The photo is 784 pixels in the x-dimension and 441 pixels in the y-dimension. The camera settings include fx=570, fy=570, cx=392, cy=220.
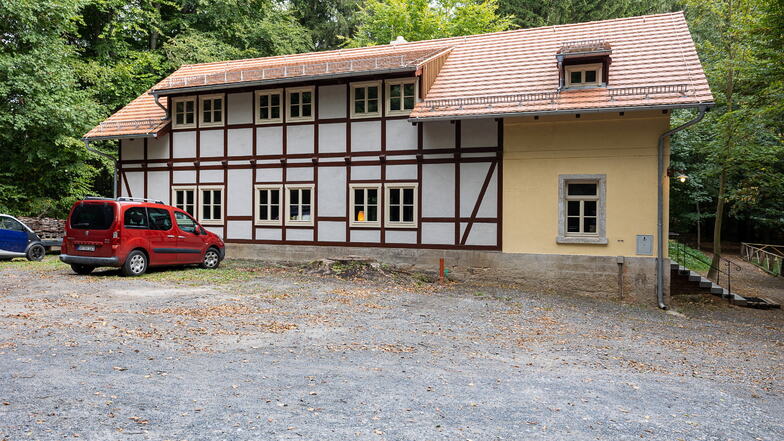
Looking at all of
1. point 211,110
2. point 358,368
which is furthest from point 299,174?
point 358,368

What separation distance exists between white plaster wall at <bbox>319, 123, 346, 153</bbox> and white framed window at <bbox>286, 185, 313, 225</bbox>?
4.16 ft

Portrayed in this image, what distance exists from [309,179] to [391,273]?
4289mm

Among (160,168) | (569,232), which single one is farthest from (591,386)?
(160,168)

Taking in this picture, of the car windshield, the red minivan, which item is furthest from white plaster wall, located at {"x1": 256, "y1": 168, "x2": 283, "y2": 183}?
the car windshield

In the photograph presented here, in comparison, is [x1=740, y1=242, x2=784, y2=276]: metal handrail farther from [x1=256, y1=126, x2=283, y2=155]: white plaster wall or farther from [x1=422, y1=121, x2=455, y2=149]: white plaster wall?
[x1=256, y1=126, x2=283, y2=155]: white plaster wall

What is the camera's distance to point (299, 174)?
1714 cm

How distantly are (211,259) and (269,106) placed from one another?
5.12m

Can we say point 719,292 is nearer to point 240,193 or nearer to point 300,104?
point 300,104

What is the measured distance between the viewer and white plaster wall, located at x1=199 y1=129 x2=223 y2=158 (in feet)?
59.4

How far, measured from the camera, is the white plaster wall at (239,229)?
58.1 feet

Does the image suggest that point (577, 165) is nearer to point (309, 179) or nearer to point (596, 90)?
point (596, 90)

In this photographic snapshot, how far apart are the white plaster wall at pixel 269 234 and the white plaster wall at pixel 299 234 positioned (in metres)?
0.27

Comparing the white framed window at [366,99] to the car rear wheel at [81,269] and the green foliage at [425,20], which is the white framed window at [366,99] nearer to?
the car rear wheel at [81,269]

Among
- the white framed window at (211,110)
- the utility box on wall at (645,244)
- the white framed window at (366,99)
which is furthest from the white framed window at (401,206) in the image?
the white framed window at (211,110)
